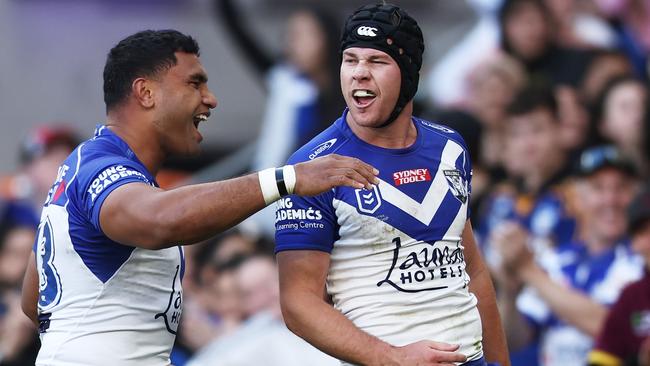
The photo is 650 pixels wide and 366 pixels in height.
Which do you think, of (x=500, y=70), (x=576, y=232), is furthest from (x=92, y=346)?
(x=500, y=70)

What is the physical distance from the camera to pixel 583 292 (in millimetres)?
9180

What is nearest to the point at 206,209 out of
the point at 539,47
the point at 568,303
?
the point at 568,303

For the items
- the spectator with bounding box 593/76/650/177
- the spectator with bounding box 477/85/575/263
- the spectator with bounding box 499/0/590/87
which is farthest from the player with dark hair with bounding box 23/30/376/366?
the spectator with bounding box 499/0/590/87

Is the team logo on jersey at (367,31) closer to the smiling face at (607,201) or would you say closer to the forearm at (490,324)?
the forearm at (490,324)

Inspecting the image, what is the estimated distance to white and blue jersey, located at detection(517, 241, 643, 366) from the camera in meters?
8.98

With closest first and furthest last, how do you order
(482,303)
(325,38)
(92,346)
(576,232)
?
(92,346)
(482,303)
(576,232)
(325,38)

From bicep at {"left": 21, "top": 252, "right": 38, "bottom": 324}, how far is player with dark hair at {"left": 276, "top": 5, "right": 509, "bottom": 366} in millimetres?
1229

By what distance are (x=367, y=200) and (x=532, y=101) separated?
5.24m

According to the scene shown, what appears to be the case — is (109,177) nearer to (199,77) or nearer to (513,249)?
(199,77)

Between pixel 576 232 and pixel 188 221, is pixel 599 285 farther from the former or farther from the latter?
pixel 188 221

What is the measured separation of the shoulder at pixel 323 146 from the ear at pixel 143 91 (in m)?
0.65

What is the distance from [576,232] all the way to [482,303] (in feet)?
12.8

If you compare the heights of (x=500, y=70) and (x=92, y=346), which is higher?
(x=500, y=70)

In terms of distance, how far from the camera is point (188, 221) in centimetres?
512
